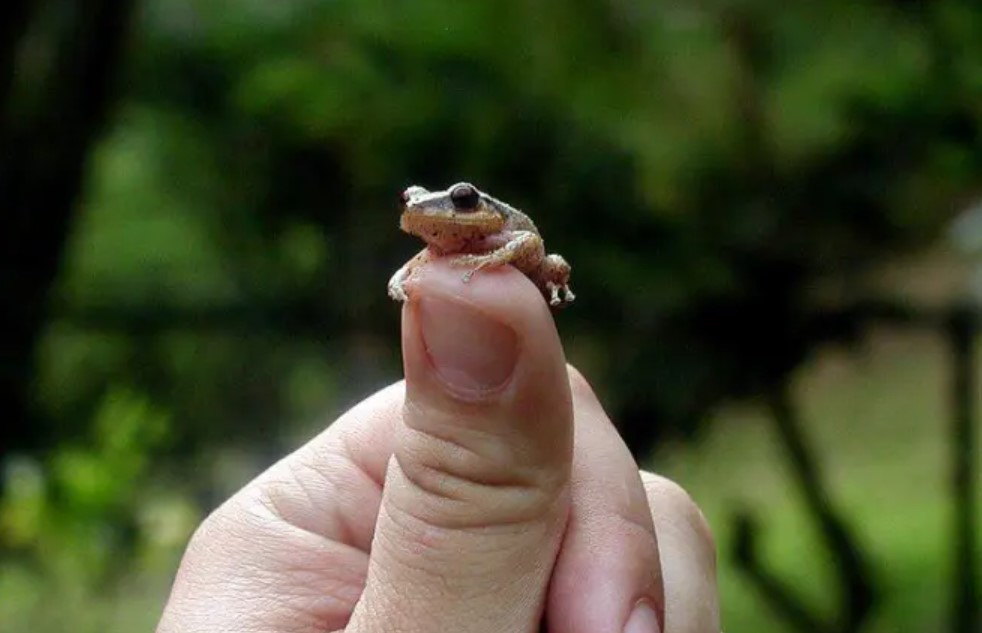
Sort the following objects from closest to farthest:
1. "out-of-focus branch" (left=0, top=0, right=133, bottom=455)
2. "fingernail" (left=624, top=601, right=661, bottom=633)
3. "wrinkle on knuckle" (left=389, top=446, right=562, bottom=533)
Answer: "wrinkle on knuckle" (left=389, top=446, right=562, bottom=533), "fingernail" (left=624, top=601, right=661, bottom=633), "out-of-focus branch" (left=0, top=0, right=133, bottom=455)

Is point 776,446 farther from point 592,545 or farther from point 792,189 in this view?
point 592,545

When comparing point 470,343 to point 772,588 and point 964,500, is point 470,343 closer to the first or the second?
point 772,588

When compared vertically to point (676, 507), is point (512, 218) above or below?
above

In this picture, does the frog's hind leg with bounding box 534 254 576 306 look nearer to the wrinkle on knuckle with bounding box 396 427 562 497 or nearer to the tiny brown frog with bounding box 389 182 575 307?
the tiny brown frog with bounding box 389 182 575 307

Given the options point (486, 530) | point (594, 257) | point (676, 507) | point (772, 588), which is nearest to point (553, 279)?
point (676, 507)

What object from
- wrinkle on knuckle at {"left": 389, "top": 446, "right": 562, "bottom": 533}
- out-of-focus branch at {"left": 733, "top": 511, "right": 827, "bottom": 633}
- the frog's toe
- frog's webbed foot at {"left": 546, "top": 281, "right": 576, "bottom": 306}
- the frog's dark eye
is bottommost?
out-of-focus branch at {"left": 733, "top": 511, "right": 827, "bottom": 633}

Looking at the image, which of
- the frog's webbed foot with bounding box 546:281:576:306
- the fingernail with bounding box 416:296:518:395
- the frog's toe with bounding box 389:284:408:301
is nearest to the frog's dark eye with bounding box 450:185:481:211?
the frog's toe with bounding box 389:284:408:301
